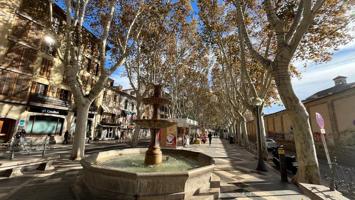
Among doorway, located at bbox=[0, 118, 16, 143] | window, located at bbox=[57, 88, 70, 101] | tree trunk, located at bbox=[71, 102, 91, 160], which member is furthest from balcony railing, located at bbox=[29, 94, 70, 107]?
tree trunk, located at bbox=[71, 102, 91, 160]

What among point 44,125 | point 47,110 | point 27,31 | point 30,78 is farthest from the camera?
point 44,125

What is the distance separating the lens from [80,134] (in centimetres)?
944

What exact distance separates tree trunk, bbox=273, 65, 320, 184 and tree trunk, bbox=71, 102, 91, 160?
9302 mm

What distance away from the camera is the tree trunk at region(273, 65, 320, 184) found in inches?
200

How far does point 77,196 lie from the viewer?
4.25 m

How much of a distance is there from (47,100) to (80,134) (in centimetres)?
1296

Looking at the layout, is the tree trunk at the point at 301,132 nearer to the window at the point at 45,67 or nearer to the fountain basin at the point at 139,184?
the fountain basin at the point at 139,184

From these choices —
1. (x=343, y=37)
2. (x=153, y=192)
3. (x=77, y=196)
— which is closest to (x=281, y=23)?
(x=153, y=192)

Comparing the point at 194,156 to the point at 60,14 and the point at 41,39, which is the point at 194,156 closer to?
the point at 41,39

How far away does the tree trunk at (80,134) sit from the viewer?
929 centimetres

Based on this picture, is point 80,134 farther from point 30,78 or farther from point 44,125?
point 44,125

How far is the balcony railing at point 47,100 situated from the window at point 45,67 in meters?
2.45

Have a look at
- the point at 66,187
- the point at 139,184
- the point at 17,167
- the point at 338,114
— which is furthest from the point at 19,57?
the point at 338,114

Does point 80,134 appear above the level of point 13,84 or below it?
below
